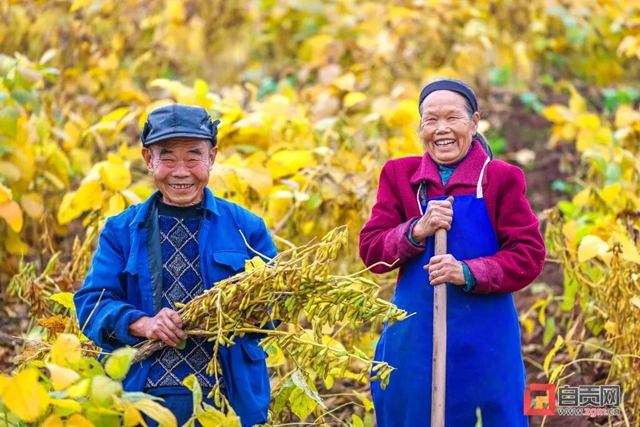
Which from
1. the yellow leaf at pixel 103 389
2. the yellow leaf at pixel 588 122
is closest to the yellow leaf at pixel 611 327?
the yellow leaf at pixel 588 122

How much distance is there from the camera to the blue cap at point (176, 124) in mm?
2527

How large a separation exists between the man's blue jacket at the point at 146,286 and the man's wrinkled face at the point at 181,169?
55 millimetres

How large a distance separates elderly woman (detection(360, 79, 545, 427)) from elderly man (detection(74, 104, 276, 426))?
35 cm

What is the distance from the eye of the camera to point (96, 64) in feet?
18.1

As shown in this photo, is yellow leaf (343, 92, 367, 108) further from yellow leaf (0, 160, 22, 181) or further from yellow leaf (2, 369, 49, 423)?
yellow leaf (2, 369, 49, 423)

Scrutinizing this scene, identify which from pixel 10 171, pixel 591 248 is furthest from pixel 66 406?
pixel 10 171

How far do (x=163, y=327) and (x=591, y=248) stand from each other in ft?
4.72

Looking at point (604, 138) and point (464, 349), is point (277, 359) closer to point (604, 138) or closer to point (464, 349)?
point (464, 349)

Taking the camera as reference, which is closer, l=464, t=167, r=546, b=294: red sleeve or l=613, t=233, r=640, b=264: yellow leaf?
l=464, t=167, r=546, b=294: red sleeve

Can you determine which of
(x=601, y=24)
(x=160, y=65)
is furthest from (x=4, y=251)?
(x=601, y=24)

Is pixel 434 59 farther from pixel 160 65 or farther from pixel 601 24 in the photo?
pixel 160 65

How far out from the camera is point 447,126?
2590 mm

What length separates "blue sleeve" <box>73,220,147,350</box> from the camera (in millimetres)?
2480

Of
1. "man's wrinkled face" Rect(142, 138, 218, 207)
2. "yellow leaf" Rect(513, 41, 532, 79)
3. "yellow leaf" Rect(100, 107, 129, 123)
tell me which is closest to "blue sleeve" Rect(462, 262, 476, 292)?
"man's wrinkled face" Rect(142, 138, 218, 207)
